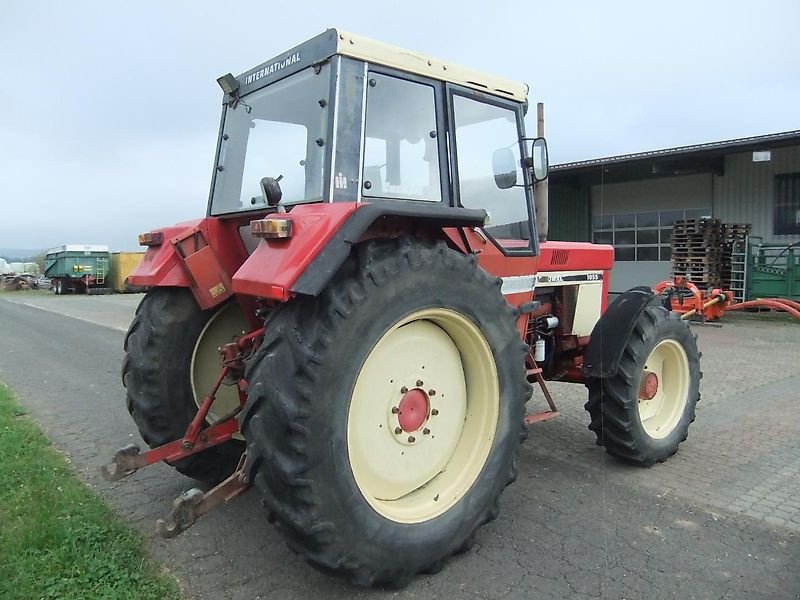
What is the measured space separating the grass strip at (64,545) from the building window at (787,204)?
16.4 m

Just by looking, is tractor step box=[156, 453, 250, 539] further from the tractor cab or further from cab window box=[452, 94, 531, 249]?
cab window box=[452, 94, 531, 249]

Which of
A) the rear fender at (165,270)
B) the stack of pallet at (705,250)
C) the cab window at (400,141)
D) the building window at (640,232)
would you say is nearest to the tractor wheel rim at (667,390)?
the cab window at (400,141)

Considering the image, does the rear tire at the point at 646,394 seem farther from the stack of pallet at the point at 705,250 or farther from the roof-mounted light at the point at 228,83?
the stack of pallet at the point at 705,250

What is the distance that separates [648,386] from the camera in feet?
15.0

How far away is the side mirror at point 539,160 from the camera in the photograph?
3963 mm

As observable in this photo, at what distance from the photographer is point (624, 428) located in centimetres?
423

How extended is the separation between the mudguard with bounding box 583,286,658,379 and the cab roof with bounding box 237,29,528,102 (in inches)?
64.6

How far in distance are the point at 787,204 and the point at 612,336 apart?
46.0 feet

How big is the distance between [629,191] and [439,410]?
1700cm

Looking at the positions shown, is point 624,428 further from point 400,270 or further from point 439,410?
point 400,270

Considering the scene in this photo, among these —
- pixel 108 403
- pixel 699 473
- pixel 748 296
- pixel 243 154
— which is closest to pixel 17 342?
pixel 108 403

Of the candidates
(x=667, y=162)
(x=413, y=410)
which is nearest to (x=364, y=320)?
(x=413, y=410)

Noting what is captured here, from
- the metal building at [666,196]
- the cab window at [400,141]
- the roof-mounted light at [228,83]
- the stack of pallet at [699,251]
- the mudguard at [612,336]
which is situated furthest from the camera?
the metal building at [666,196]

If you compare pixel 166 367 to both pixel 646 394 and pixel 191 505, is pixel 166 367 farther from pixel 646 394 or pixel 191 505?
pixel 646 394
